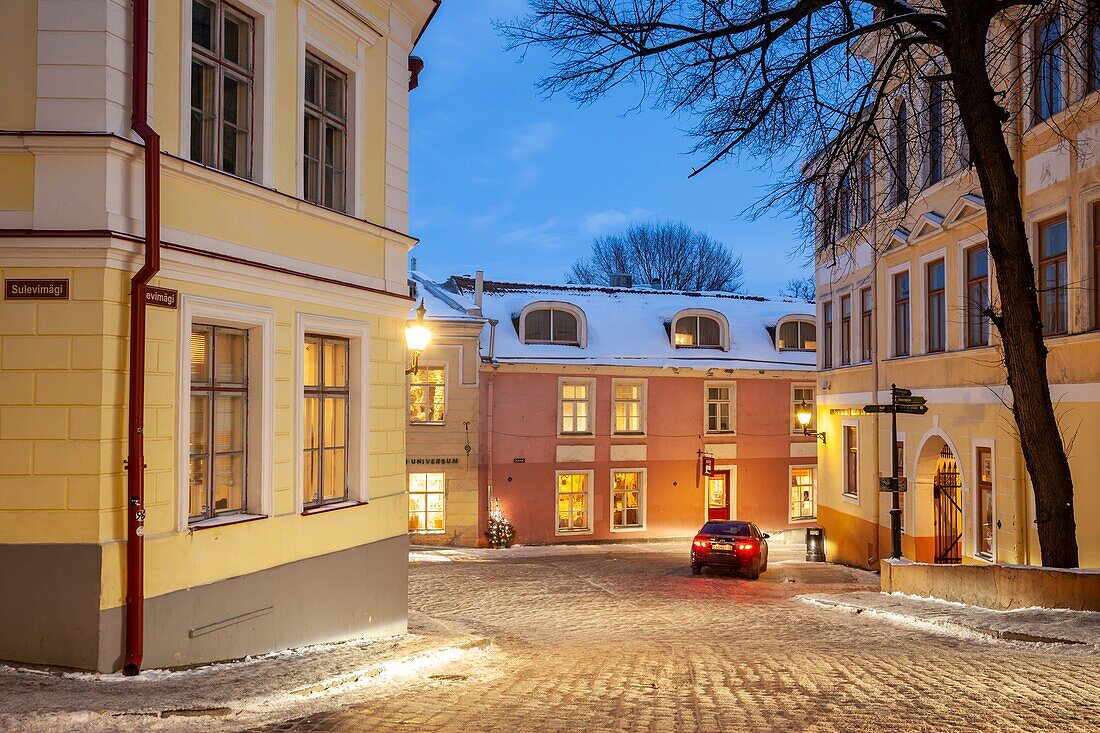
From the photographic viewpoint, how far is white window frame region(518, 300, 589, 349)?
3037 cm

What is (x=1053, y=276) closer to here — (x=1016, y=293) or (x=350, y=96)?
(x=1016, y=293)

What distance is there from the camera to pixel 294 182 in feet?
30.4

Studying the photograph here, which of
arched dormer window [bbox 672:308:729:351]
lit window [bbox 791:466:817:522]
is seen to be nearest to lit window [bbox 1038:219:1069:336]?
arched dormer window [bbox 672:308:729:351]

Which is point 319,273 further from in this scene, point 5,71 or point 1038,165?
point 1038,165

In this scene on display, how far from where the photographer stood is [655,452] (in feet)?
99.9

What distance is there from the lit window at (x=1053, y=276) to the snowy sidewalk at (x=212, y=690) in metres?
10.3

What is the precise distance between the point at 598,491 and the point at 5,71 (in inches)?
955

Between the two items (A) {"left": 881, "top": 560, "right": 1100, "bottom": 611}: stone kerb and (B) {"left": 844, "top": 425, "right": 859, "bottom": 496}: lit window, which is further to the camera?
(B) {"left": 844, "top": 425, "right": 859, "bottom": 496}: lit window

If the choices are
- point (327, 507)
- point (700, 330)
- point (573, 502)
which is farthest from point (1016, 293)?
point (700, 330)

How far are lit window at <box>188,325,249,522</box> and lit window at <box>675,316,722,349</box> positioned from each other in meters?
24.8

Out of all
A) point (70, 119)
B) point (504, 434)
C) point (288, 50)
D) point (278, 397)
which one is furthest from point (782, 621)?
point (504, 434)

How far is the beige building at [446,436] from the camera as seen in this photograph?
90.6ft

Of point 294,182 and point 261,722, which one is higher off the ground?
point 294,182

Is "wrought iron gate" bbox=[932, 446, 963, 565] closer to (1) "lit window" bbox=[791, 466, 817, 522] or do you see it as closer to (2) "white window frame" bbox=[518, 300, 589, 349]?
(1) "lit window" bbox=[791, 466, 817, 522]
